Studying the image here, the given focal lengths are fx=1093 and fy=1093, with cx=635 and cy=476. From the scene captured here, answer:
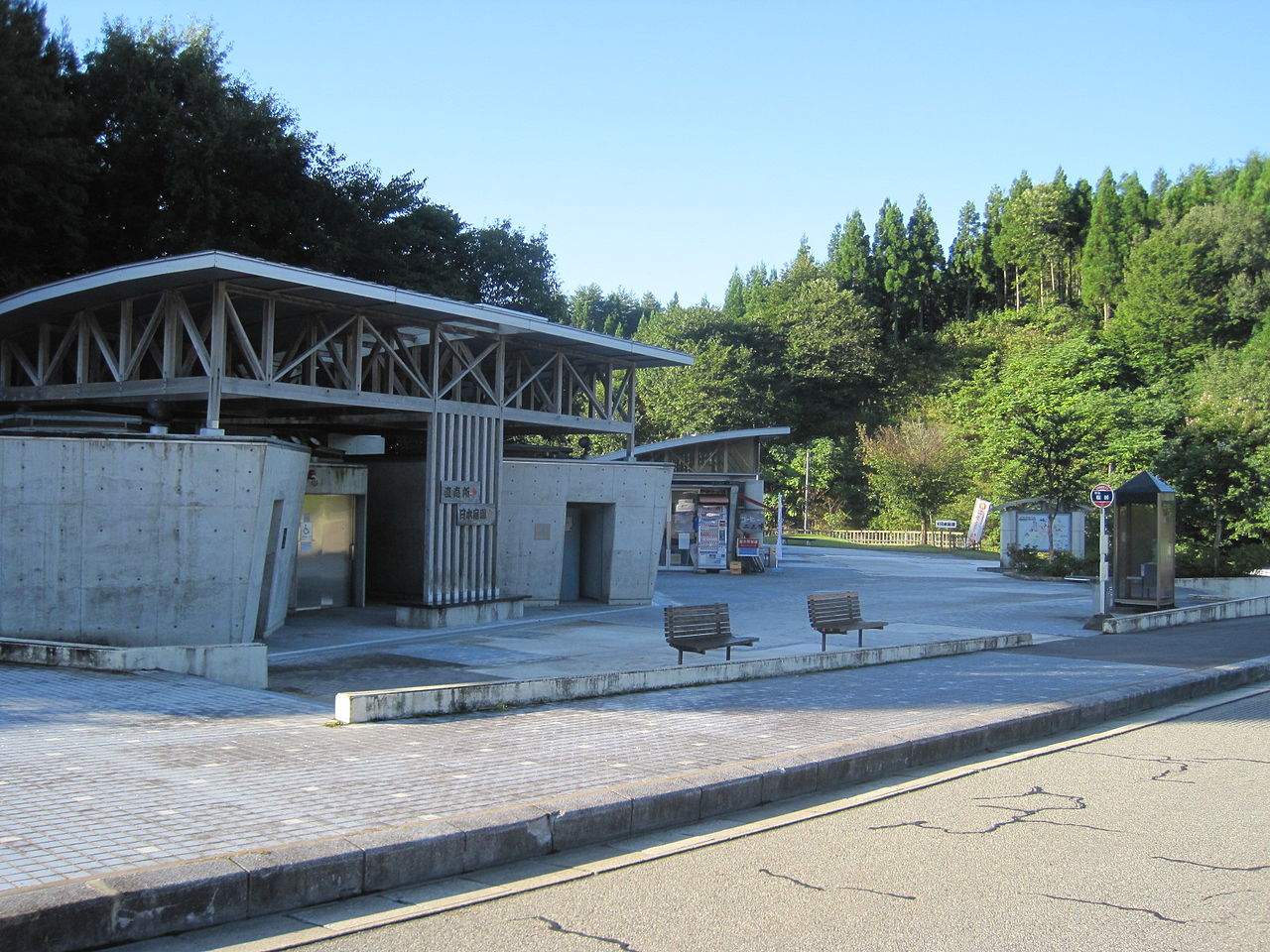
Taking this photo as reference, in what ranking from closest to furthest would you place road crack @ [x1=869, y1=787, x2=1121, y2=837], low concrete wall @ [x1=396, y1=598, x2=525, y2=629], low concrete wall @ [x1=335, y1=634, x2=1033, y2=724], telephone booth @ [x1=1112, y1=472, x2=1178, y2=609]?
road crack @ [x1=869, y1=787, x2=1121, y2=837] → low concrete wall @ [x1=335, y1=634, x2=1033, y2=724] → low concrete wall @ [x1=396, y1=598, x2=525, y2=629] → telephone booth @ [x1=1112, y1=472, x2=1178, y2=609]

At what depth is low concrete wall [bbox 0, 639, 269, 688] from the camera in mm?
10977

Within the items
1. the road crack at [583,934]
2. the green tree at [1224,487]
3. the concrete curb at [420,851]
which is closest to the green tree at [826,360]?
the green tree at [1224,487]

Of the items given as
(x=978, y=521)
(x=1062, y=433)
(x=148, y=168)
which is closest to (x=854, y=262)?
(x=978, y=521)

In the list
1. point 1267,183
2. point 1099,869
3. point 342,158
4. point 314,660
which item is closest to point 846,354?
point 1267,183

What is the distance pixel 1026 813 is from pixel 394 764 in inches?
165

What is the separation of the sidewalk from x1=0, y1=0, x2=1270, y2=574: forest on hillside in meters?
18.3

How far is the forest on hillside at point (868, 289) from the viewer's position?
2812 centimetres

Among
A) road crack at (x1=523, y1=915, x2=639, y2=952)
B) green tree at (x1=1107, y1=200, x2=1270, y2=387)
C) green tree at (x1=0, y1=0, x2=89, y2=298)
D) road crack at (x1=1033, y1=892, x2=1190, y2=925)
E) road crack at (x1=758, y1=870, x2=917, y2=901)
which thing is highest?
green tree at (x1=1107, y1=200, x2=1270, y2=387)

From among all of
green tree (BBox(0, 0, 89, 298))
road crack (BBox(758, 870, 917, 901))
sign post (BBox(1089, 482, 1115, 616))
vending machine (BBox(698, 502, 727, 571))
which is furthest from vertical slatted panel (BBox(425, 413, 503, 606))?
road crack (BBox(758, 870, 917, 901))

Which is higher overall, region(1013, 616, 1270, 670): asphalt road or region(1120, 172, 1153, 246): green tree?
region(1120, 172, 1153, 246): green tree

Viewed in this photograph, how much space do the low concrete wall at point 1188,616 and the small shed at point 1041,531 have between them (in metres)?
11.4

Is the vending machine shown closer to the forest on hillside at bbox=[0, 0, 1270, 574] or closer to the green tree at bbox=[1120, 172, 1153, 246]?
the forest on hillside at bbox=[0, 0, 1270, 574]

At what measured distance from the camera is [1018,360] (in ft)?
184

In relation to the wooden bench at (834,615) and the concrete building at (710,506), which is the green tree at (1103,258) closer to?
the concrete building at (710,506)
